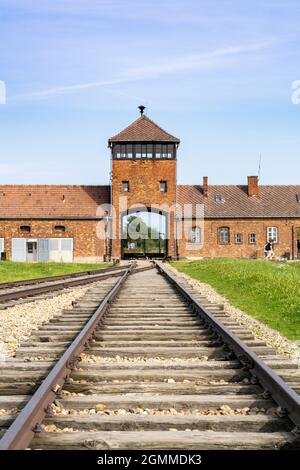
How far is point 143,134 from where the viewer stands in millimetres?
47344

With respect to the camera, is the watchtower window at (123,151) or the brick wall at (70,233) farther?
the watchtower window at (123,151)

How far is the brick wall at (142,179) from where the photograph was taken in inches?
1873

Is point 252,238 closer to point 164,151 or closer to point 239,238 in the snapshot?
point 239,238

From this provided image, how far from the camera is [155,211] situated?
4962cm

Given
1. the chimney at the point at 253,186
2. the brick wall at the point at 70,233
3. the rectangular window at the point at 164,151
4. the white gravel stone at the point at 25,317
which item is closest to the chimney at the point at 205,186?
the chimney at the point at 253,186

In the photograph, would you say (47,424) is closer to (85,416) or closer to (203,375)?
(85,416)

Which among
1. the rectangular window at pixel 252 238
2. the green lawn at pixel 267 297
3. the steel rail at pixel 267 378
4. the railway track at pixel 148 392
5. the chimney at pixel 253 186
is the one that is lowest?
the green lawn at pixel 267 297

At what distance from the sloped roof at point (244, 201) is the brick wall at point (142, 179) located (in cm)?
355

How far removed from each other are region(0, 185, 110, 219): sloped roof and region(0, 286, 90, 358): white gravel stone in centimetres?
3324

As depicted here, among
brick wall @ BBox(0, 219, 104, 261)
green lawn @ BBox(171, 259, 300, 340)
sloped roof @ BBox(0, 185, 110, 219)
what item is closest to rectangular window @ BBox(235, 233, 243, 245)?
sloped roof @ BBox(0, 185, 110, 219)

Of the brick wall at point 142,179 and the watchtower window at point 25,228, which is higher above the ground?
the brick wall at point 142,179

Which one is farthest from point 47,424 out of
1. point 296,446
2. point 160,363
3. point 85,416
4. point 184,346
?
point 184,346

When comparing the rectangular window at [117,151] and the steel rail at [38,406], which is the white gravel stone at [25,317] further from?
the rectangular window at [117,151]
